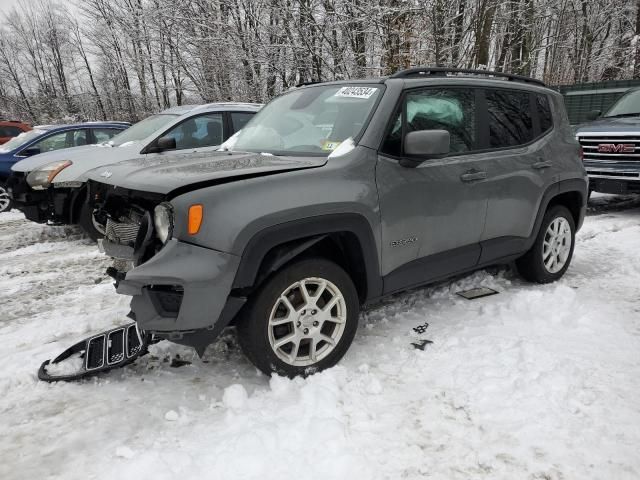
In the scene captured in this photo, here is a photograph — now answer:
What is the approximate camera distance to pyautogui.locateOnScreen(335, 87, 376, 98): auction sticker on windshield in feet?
11.0

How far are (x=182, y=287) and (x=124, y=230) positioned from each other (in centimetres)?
87

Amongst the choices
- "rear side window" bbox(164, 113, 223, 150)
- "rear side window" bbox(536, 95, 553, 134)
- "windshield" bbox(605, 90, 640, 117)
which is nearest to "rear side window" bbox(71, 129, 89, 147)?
"rear side window" bbox(164, 113, 223, 150)

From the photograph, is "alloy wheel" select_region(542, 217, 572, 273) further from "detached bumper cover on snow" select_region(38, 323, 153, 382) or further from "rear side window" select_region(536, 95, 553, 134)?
"detached bumper cover on snow" select_region(38, 323, 153, 382)

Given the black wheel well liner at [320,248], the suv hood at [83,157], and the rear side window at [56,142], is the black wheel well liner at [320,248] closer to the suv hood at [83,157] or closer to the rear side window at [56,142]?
the suv hood at [83,157]

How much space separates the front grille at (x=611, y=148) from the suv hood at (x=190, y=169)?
6.71 m

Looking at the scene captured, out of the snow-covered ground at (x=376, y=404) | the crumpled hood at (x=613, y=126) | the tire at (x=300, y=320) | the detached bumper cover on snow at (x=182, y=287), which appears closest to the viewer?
the snow-covered ground at (x=376, y=404)

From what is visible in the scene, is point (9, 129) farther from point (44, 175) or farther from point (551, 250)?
point (551, 250)

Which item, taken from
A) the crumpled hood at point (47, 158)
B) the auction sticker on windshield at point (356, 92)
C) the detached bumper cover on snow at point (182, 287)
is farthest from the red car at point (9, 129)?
the detached bumper cover on snow at point (182, 287)

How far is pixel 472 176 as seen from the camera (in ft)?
11.8

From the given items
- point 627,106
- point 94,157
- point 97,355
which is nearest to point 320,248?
point 97,355

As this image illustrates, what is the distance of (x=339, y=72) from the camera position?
15078 millimetres

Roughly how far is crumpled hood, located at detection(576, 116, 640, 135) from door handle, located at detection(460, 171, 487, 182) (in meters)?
5.39

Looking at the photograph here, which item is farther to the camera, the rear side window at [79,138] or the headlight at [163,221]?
the rear side window at [79,138]

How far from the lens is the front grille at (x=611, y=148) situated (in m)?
7.45
